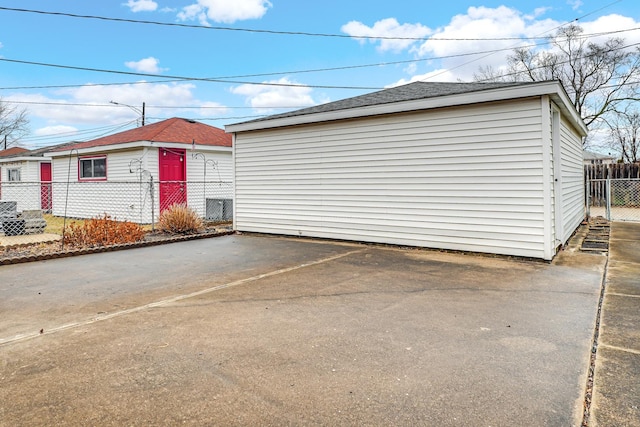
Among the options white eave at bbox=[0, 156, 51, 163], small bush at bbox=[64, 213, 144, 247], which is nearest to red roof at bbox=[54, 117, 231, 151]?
white eave at bbox=[0, 156, 51, 163]

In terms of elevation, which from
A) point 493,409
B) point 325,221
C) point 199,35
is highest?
point 199,35

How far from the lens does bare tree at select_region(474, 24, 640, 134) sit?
21.2m

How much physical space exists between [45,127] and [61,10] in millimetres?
35375

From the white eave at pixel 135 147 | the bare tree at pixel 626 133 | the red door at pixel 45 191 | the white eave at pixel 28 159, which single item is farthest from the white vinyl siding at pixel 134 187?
the bare tree at pixel 626 133

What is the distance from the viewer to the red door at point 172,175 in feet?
42.1

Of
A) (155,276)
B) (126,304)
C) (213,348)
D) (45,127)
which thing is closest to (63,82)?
(155,276)

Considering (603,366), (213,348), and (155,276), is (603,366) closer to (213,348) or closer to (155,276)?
(213,348)

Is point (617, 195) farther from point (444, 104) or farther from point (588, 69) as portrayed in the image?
point (444, 104)

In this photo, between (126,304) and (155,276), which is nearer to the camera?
(126,304)

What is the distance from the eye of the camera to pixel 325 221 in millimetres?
8555

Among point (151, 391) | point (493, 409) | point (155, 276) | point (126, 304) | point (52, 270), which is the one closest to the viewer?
point (493, 409)

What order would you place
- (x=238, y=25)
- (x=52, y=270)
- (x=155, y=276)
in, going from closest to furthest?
(x=155, y=276) → (x=52, y=270) → (x=238, y=25)

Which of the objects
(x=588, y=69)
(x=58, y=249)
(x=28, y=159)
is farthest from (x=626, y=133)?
(x=28, y=159)

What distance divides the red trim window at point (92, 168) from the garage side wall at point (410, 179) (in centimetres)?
690
